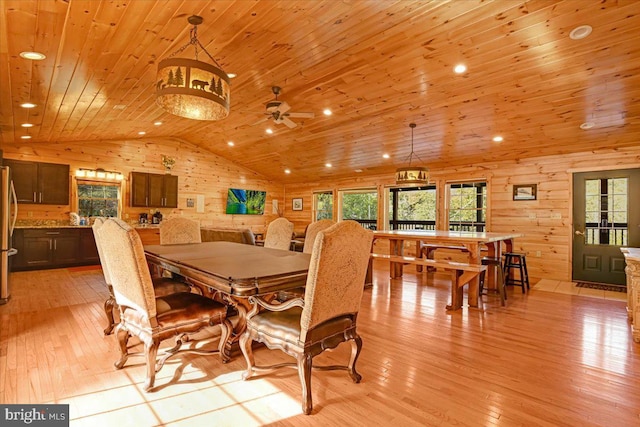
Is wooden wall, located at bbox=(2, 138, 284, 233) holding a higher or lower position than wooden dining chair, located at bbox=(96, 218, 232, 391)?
higher

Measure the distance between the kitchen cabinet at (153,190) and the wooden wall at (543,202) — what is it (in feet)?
23.1

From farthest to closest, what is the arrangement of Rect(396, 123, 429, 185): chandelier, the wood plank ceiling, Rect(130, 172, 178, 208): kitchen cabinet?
1. Rect(130, 172, 178, 208): kitchen cabinet
2. Rect(396, 123, 429, 185): chandelier
3. the wood plank ceiling

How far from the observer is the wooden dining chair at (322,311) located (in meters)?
1.92

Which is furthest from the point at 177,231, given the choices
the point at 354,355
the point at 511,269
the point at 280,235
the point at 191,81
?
the point at 511,269

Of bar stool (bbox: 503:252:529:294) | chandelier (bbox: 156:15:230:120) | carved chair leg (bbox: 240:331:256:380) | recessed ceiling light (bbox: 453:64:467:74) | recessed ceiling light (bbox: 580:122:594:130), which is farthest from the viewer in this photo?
bar stool (bbox: 503:252:529:294)

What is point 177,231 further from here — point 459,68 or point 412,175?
point 459,68

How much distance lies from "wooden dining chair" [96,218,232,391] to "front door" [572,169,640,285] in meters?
6.38

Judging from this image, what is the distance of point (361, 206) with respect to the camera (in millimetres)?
9766

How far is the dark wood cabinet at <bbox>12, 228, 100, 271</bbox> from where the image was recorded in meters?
6.18

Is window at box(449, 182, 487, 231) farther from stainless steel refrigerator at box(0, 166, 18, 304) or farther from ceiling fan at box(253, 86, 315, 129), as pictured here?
stainless steel refrigerator at box(0, 166, 18, 304)

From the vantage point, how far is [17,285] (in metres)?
5.10

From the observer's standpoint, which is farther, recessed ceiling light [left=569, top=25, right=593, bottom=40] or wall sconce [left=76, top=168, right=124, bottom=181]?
wall sconce [left=76, top=168, right=124, bottom=181]

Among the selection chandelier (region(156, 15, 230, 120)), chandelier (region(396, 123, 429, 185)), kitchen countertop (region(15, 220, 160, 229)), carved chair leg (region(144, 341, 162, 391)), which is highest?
chandelier (region(156, 15, 230, 120))

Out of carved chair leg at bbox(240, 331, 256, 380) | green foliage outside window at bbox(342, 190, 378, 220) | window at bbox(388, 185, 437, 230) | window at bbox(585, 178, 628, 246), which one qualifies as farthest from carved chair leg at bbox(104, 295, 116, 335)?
window at bbox(585, 178, 628, 246)
